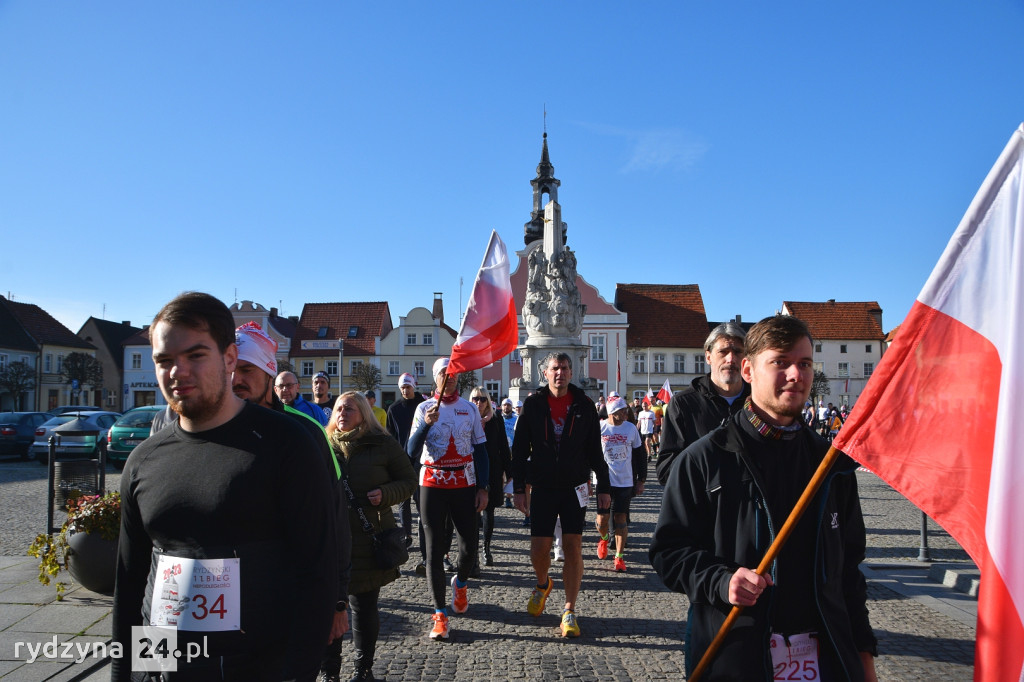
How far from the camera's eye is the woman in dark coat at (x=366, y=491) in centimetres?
442

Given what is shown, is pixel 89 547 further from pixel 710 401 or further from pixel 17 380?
pixel 17 380

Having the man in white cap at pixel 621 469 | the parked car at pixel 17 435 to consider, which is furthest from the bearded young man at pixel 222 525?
the parked car at pixel 17 435

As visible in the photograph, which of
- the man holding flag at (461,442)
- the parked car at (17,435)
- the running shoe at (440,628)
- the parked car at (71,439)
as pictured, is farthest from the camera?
the parked car at (17,435)

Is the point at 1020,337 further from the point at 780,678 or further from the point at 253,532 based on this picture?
the point at 253,532

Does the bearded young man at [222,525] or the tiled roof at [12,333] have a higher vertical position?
the tiled roof at [12,333]

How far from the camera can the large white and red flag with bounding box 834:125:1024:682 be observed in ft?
6.71

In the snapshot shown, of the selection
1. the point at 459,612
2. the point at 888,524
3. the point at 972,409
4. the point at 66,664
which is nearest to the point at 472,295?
the point at 459,612

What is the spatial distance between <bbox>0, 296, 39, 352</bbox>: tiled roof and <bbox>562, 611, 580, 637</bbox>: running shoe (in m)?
57.7

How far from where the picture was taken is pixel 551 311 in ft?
80.0

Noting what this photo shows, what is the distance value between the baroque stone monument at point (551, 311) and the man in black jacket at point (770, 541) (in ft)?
66.3

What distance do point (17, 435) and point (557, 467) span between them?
2214cm

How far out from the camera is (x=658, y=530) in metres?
2.54

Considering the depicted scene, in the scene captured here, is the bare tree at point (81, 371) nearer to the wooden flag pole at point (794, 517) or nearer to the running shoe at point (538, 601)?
the running shoe at point (538, 601)

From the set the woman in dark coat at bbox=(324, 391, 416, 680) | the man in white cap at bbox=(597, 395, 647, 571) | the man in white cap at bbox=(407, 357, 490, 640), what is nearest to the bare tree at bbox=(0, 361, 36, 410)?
the man in white cap at bbox=(597, 395, 647, 571)
